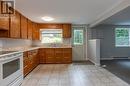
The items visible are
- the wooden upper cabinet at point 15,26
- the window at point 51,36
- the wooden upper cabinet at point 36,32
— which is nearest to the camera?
the wooden upper cabinet at point 15,26

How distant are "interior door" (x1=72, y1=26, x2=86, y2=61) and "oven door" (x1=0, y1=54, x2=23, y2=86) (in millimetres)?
5836

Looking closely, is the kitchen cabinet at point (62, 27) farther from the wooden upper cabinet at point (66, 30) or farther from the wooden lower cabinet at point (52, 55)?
the wooden lower cabinet at point (52, 55)

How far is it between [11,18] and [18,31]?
2.80ft

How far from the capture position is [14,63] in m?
3.77

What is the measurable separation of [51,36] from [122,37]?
4.38 metres

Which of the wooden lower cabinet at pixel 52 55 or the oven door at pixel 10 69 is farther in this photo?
the wooden lower cabinet at pixel 52 55

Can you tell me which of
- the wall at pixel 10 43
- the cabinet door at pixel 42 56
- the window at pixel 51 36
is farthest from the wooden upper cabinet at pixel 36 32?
the wall at pixel 10 43

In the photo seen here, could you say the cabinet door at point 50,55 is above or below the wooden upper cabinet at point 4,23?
below

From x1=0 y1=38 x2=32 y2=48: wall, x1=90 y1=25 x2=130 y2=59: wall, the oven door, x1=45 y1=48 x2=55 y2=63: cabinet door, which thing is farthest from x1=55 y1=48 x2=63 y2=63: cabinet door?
the oven door

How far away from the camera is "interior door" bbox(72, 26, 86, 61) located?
983cm

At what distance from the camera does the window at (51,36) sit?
30.4 feet

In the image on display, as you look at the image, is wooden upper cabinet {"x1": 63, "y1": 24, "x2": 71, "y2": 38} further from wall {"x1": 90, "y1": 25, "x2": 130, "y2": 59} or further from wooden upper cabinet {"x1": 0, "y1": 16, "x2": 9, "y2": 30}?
wooden upper cabinet {"x1": 0, "y1": 16, "x2": 9, "y2": 30}

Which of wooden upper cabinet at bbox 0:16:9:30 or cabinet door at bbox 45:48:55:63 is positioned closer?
wooden upper cabinet at bbox 0:16:9:30

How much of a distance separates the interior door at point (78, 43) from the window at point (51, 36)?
0.97 meters
